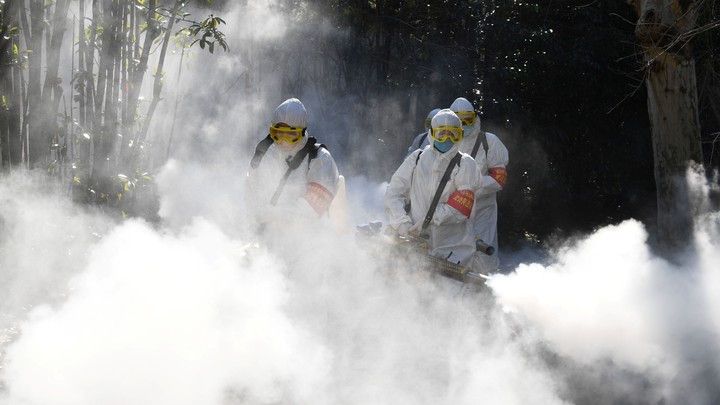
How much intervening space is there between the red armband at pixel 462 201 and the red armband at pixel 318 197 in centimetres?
114

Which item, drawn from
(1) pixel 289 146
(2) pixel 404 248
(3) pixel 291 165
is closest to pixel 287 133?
(1) pixel 289 146

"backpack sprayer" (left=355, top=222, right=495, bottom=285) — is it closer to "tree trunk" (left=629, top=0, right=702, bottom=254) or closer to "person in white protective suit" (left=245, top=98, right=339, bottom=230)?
"person in white protective suit" (left=245, top=98, right=339, bottom=230)

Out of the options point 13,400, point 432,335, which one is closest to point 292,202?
point 432,335

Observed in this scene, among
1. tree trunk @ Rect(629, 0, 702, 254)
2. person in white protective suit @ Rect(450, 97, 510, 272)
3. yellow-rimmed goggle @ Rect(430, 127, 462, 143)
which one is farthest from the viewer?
tree trunk @ Rect(629, 0, 702, 254)

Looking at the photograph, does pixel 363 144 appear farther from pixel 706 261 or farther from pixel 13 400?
pixel 13 400

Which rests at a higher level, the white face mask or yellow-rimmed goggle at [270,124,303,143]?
yellow-rimmed goggle at [270,124,303,143]

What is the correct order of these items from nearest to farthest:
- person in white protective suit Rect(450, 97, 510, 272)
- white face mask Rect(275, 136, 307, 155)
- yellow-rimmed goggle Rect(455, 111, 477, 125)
→ white face mask Rect(275, 136, 307, 155) → person in white protective suit Rect(450, 97, 510, 272) → yellow-rimmed goggle Rect(455, 111, 477, 125)

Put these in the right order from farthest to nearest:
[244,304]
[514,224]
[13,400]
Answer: [514,224], [244,304], [13,400]

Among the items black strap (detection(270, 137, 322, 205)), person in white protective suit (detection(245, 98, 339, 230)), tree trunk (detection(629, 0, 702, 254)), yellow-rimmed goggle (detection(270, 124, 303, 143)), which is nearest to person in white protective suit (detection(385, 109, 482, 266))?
person in white protective suit (detection(245, 98, 339, 230))

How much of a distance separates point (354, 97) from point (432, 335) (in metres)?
7.88

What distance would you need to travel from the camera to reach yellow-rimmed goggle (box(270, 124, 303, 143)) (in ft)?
→ 24.7

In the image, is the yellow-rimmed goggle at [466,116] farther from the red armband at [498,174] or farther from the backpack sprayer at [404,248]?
the backpack sprayer at [404,248]

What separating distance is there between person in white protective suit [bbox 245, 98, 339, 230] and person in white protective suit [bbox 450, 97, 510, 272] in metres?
2.25

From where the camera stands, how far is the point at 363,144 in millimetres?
15188
